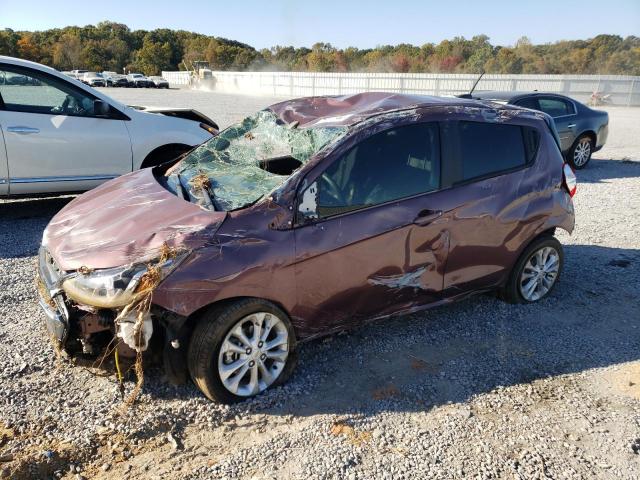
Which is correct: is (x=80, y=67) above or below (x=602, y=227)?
above

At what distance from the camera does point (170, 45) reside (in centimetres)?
9856

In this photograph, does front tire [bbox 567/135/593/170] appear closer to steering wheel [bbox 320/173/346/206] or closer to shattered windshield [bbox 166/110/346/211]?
shattered windshield [bbox 166/110/346/211]

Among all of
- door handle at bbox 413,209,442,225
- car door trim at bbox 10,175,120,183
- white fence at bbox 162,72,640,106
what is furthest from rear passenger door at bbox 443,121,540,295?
white fence at bbox 162,72,640,106

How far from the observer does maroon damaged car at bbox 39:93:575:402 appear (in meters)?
2.92

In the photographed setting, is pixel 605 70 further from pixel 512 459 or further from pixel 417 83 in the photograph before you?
pixel 512 459

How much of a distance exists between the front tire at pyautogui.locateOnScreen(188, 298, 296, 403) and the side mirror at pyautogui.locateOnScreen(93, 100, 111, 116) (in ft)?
14.8

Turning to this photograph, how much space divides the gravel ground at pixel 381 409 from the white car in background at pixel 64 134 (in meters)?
2.18

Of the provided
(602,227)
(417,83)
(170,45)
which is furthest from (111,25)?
(602,227)

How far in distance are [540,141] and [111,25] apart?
405ft

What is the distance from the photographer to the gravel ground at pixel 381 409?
8.96ft

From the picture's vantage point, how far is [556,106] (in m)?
10.6

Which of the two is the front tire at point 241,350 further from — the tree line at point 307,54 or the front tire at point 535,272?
the tree line at point 307,54

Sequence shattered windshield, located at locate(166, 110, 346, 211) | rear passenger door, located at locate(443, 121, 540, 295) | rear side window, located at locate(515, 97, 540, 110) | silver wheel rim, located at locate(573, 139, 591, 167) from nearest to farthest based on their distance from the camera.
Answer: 1. shattered windshield, located at locate(166, 110, 346, 211)
2. rear passenger door, located at locate(443, 121, 540, 295)
3. rear side window, located at locate(515, 97, 540, 110)
4. silver wheel rim, located at locate(573, 139, 591, 167)

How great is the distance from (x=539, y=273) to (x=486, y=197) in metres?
1.07
